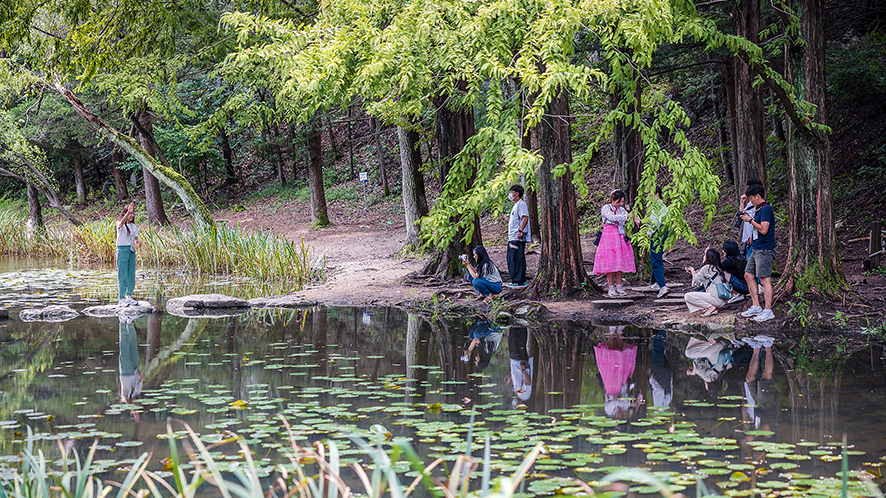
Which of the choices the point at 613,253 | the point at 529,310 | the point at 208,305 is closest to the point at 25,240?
the point at 208,305

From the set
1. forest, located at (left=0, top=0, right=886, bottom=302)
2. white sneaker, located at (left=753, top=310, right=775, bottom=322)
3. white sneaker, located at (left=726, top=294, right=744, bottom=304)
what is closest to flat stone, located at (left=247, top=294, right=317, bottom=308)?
forest, located at (left=0, top=0, right=886, bottom=302)

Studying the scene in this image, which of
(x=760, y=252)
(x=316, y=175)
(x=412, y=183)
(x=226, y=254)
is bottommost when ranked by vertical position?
(x=760, y=252)

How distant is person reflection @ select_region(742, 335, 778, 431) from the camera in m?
5.23

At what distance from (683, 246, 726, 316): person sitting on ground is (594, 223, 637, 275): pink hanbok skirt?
115 centimetres

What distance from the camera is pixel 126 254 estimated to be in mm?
11055

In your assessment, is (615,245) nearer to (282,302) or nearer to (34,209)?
(282,302)

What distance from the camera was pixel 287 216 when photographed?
1098 inches

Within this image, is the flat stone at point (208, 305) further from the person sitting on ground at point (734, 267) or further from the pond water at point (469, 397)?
the person sitting on ground at point (734, 267)

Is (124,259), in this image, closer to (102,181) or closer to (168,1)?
(168,1)

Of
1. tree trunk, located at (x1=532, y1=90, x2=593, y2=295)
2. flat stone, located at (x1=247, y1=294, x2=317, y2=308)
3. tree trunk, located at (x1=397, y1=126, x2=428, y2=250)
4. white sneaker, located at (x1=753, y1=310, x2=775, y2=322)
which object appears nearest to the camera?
white sneaker, located at (x1=753, y1=310, x2=775, y2=322)

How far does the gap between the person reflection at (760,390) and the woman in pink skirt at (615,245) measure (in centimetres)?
267

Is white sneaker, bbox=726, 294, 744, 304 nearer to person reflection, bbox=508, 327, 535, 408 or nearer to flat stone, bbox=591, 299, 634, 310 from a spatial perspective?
flat stone, bbox=591, 299, 634, 310

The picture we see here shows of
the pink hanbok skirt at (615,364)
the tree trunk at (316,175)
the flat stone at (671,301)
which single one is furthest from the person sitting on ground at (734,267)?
the tree trunk at (316,175)

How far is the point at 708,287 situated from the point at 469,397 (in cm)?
485
